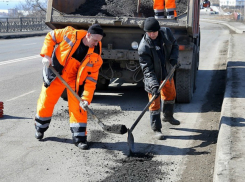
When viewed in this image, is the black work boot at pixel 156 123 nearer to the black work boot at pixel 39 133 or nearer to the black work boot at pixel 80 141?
the black work boot at pixel 80 141

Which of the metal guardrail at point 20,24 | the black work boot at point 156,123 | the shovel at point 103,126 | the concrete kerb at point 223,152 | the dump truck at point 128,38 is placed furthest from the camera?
the metal guardrail at point 20,24

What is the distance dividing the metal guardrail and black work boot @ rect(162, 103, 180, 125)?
24.1 m

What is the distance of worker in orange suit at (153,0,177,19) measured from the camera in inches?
338

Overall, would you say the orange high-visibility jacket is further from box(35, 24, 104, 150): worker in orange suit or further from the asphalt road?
the asphalt road

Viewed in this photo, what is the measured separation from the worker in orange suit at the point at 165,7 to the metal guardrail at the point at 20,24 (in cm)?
2209

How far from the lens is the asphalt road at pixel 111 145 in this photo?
495cm

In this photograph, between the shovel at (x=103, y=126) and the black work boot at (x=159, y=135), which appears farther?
Answer: the black work boot at (x=159, y=135)

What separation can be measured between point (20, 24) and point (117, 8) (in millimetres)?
23774

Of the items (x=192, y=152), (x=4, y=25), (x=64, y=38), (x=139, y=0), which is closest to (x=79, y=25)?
(x=139, y=0)

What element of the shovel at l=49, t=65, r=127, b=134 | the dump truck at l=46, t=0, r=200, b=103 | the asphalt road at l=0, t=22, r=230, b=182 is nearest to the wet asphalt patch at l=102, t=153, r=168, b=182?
the asphalt road at l=0, t=22, r=230, b=182

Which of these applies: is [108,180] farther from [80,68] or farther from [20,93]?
[20,93]

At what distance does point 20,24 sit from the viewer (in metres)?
31.9

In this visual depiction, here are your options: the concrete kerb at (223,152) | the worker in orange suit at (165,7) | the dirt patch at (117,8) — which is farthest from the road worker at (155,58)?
the dirt patch at (117,8)

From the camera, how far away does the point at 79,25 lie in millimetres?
8398
